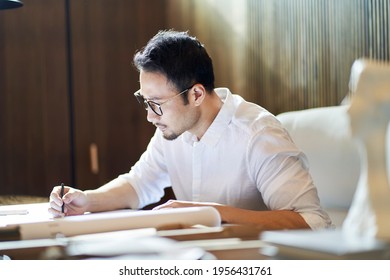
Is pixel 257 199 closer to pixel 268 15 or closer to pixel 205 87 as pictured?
pixel 205 87

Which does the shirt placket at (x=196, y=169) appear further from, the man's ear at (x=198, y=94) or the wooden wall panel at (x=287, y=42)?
the wooden wall panel at (x=287, y=42)

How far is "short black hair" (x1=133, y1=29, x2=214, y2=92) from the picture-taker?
67.1 inches

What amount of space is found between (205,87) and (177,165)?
27 cm

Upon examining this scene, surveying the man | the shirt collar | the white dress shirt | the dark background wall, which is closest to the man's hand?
the man

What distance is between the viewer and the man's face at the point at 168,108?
1722 mm

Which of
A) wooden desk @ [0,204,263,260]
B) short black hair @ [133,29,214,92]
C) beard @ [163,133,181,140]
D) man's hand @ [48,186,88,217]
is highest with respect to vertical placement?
short black hair @ [133,29,214,92]

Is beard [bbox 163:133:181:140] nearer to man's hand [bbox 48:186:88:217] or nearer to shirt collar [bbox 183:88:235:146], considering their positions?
shirt collar [bbox 183:88:235:146]

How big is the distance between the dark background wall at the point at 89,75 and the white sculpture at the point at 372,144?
203 centimetres

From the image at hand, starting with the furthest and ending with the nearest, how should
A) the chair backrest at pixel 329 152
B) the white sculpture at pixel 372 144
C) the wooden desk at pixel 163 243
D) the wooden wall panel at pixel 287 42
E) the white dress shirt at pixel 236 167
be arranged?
1. the wooden wall panel at pixel 287 42
2. the chair backrest at pixel 329 152
3. the white dress shirt at pixel 236 167
4. the wooden desk at pixel 163 243
5. the white sculpture at pixel 372 144

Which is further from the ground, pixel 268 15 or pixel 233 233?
pixel 268 15

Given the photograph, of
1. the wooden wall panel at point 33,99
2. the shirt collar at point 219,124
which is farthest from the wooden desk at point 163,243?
the wooden wall panel at point 33,99

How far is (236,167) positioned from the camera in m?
1.70
